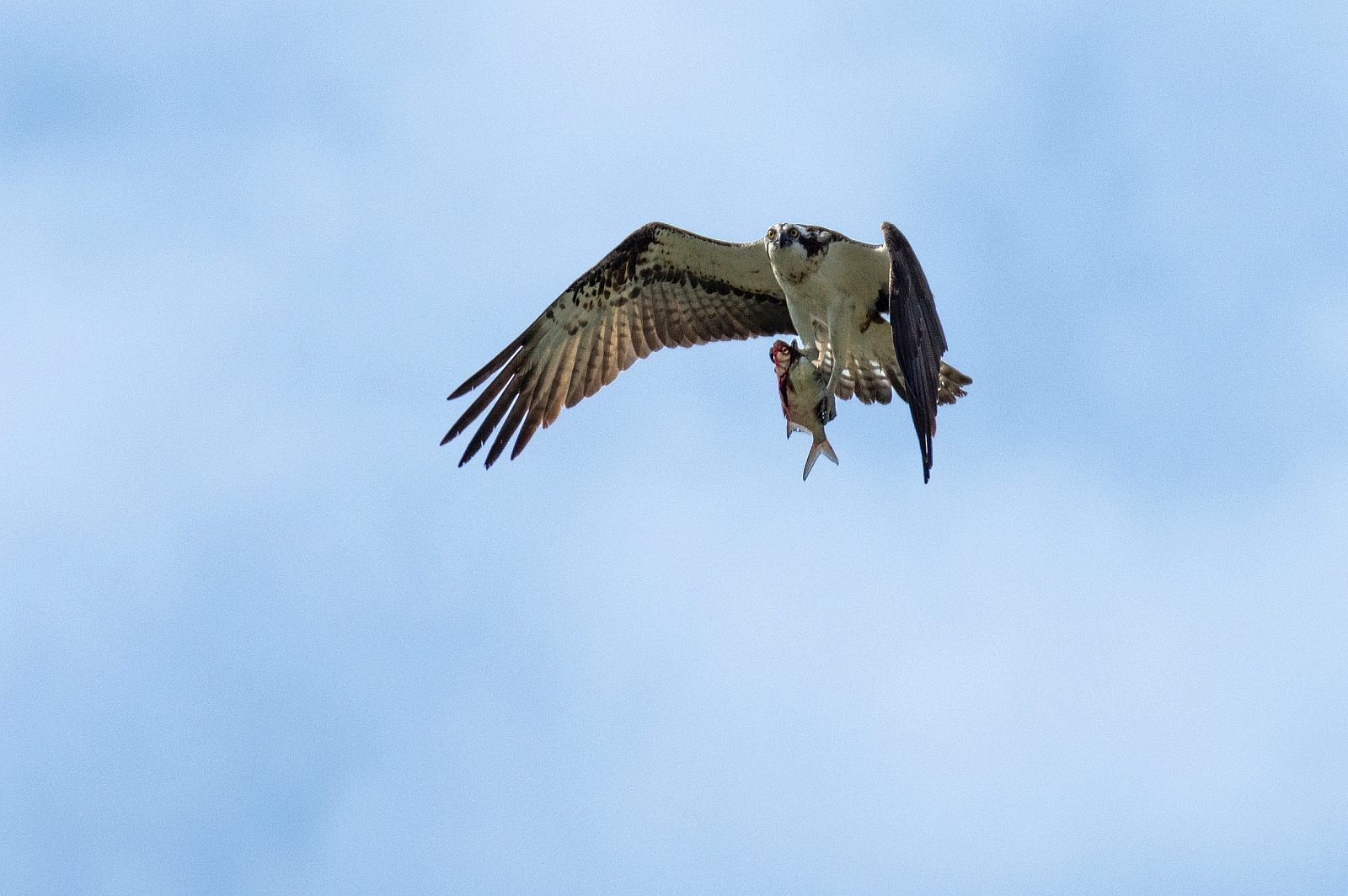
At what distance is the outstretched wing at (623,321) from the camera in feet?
47.7

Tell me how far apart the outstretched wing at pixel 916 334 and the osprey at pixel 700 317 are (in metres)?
0.05

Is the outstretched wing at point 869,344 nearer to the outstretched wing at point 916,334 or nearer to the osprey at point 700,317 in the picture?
the osprey at point 700,317

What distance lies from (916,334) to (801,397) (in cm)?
111

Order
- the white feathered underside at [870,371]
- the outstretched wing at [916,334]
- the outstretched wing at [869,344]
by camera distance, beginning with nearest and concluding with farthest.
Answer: the outstretched wing at [916,334] < the outstretched wing at [869,344] < the white feathered underside at [870,371]

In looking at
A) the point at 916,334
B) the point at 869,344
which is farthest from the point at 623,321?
the point at 916,334

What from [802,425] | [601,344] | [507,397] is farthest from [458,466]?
[802,425]

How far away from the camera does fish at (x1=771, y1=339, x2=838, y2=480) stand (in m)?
13.0

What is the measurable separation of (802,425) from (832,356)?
975 millimetres

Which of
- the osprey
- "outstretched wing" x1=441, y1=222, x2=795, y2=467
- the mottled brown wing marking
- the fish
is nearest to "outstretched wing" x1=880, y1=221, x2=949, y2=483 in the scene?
the osprey

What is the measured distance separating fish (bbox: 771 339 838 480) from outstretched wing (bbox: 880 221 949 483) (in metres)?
0.90

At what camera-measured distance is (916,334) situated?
12281 mm

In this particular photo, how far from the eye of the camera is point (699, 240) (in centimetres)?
1434

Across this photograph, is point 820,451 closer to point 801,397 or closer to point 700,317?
point 801,397

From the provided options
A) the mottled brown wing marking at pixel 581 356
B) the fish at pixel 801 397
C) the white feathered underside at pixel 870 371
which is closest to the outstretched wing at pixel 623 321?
the mottled brown wing marking at pixel 581 356
